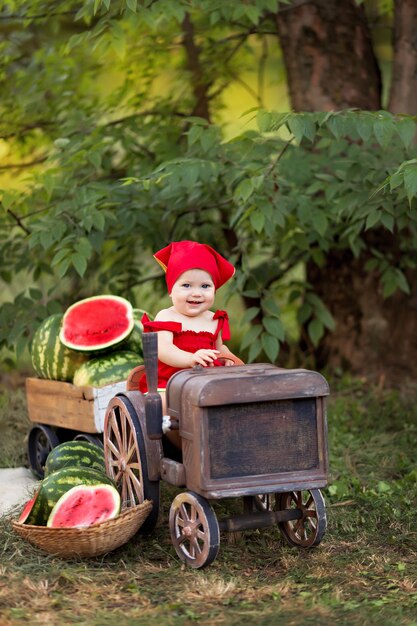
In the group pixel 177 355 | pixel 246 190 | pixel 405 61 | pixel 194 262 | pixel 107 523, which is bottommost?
pixel 107 523

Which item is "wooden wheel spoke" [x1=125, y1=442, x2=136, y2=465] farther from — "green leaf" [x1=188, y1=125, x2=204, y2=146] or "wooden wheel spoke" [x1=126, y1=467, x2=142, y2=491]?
"green leaf" [x1=188, y1=125, x2=204, y2=146]

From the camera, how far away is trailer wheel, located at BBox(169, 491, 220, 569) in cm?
375

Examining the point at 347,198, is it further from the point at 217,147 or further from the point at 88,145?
the point at 88,145

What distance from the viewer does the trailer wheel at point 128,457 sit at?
13.6 ft

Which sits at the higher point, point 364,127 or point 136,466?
point 364,127

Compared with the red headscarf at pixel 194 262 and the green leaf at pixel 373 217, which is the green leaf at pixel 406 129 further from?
the red headscarf at pixel 194 262

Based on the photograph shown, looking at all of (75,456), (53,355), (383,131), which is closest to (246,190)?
(383,131)

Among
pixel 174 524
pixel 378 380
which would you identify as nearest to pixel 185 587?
pixel 174 524

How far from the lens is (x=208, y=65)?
297 inches

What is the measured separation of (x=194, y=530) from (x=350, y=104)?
4182 mm

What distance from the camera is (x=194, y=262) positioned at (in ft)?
14.1

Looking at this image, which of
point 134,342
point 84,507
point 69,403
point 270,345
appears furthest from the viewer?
point 270,345

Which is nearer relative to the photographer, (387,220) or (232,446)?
(232,446)

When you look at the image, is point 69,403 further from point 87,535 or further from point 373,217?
point 373,217
